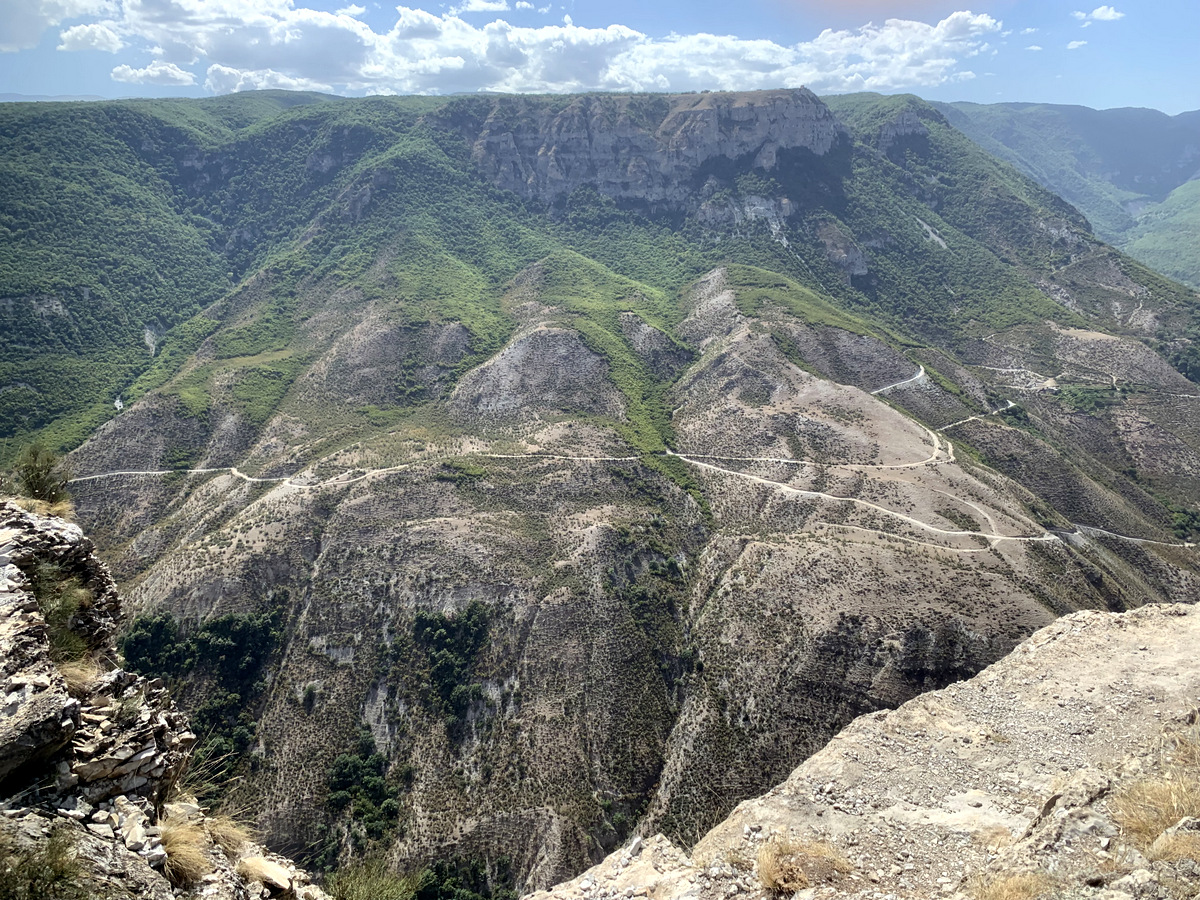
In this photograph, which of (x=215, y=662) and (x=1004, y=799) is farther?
(x=215, y=662)

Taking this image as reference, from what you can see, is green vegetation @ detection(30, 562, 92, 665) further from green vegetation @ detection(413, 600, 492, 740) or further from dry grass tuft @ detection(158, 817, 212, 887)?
green vegetation @ detection(413, 600, 492, 740)

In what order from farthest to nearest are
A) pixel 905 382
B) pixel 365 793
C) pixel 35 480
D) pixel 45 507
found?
1. pixel 905 382
2. pixel 365 793
3. pixel 35 480
4. pixel 45 507

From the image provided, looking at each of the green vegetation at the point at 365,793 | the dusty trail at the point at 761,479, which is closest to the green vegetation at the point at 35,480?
the green vegetation at the point at 365,793

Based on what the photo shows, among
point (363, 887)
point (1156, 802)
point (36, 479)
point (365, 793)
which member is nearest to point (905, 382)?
point (365, 793)

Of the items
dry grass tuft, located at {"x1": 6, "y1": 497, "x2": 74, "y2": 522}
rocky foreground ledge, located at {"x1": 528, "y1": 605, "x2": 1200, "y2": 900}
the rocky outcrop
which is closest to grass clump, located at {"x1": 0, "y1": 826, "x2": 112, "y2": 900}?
dry grass tuft, located at {"x1": 6, "y1": 497, "x2": 74, "y2": 522}

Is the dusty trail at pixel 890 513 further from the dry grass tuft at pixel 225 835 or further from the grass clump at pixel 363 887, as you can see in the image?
the dry grass tuft at pixel 225 835

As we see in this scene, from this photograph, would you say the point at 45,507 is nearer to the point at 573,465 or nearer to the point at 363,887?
the point at 363,887
